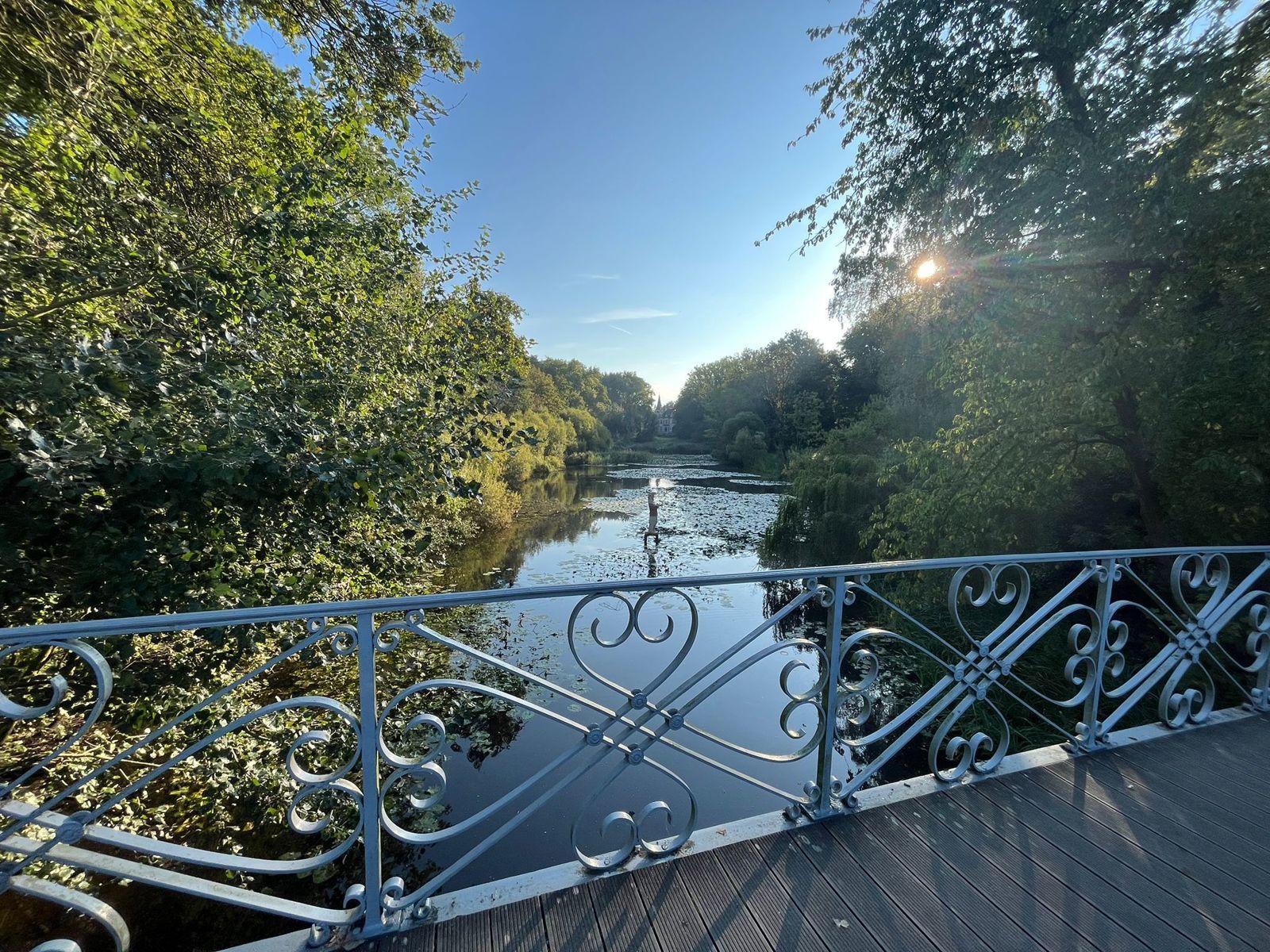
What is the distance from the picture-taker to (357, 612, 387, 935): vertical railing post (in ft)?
3.99

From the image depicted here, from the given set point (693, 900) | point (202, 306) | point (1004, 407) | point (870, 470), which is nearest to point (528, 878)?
point (693, 900)

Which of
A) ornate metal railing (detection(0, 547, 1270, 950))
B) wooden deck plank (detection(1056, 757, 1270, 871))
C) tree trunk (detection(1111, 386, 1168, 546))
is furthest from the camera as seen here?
tree trunk (detection(1111, 386, 1168, 546))

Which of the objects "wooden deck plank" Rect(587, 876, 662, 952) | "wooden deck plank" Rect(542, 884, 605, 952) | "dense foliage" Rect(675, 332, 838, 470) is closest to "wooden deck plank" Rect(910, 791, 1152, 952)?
"wooden deck plank" Rect(587, 876, 662, 952)

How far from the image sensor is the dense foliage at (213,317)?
1971 millimetres

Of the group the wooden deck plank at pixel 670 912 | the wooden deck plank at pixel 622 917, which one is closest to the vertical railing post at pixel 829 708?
the wooden deck plank at pixel 670 912

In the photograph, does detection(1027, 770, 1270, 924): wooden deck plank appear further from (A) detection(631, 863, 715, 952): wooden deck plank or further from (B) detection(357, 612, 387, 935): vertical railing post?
(B) detection(357, 612, 387, 935): vertical railing post

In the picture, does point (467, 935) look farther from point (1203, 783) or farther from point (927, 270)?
point (927, 270)

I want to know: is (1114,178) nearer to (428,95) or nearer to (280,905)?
(428,95)

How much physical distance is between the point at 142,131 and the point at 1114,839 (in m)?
4.94

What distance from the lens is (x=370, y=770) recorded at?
1.28 metres

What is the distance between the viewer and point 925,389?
46.9 ft

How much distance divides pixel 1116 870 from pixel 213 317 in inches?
163

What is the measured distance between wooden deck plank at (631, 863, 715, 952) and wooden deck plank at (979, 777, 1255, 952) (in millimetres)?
1183

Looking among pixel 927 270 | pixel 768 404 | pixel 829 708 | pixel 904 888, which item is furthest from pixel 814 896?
pixel 768 404
